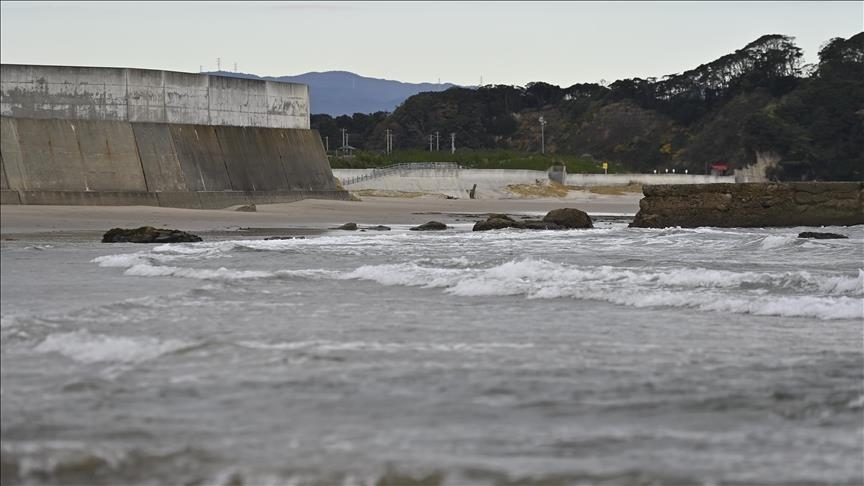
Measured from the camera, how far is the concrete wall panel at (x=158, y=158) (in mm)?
30859

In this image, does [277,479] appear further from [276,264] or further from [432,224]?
[432,224]

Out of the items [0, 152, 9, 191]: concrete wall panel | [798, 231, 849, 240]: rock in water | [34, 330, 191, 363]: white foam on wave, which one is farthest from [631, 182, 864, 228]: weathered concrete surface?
[34, 330, 191, 363]: white foam on wave

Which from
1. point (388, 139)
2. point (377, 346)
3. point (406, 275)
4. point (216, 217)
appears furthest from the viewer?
point (388, 139)

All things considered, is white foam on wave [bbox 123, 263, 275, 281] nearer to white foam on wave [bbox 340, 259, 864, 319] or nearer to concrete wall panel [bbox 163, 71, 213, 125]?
white foam on wave [bbox 340, 259, 864, 319]

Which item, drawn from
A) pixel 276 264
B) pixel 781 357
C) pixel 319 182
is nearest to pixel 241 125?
pixel 319 182

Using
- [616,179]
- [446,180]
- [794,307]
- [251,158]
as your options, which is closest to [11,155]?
[251,158]

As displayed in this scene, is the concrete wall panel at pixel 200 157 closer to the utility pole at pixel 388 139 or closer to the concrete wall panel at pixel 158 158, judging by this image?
the concrete wall panel at pixel 158 158

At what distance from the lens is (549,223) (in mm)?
30766

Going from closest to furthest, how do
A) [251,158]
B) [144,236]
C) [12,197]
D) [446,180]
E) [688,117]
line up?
[144,236] → [12,197] → [251,158] → [446,180] → [688,117]

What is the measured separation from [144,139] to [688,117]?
123m

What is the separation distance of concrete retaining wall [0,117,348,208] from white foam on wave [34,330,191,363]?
701 inches

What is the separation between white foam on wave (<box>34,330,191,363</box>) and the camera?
26.5 ft

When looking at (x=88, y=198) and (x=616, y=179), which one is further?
(x=616, y=179)

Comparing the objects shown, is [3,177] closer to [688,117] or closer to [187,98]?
[187,98]
